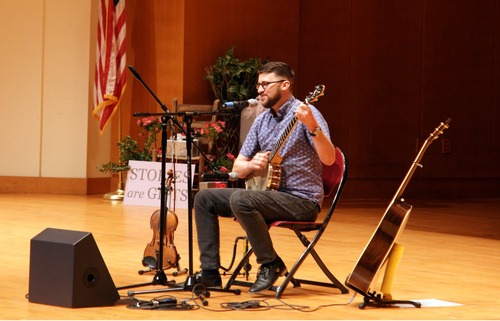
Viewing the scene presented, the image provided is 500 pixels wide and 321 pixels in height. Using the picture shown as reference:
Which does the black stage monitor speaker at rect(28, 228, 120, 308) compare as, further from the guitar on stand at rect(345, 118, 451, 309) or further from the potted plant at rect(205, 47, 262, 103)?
the potted plant at rect(205, 47, 262, 103)

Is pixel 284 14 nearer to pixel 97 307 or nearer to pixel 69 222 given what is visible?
pixel 69 222

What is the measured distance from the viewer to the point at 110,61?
11.5m

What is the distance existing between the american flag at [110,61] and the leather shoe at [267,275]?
6644 millimetres

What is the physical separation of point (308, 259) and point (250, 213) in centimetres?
175

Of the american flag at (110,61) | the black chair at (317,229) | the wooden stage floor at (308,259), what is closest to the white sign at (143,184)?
the wooden stage floor at (308,259)

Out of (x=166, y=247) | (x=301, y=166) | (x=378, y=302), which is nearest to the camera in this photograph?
(x=378, y=302)

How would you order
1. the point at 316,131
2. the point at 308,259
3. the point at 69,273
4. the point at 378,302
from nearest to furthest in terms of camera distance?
1. the point at 69,273
2. the point at 378,302
3. the point at 316,131
4. the point at 308,259

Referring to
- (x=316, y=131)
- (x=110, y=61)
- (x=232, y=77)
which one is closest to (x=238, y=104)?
(x=316, y=131)

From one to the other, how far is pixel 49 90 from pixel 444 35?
18.1 feet

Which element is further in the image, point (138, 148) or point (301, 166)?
point (138, 148)

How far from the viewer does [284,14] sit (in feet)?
40.3

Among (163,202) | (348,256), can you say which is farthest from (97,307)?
(348,256)

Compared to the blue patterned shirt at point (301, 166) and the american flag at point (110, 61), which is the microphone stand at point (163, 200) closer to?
the blue patterned shirt at point (301, 166)

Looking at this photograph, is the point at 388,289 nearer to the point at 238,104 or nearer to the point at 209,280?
the point at 209,280
